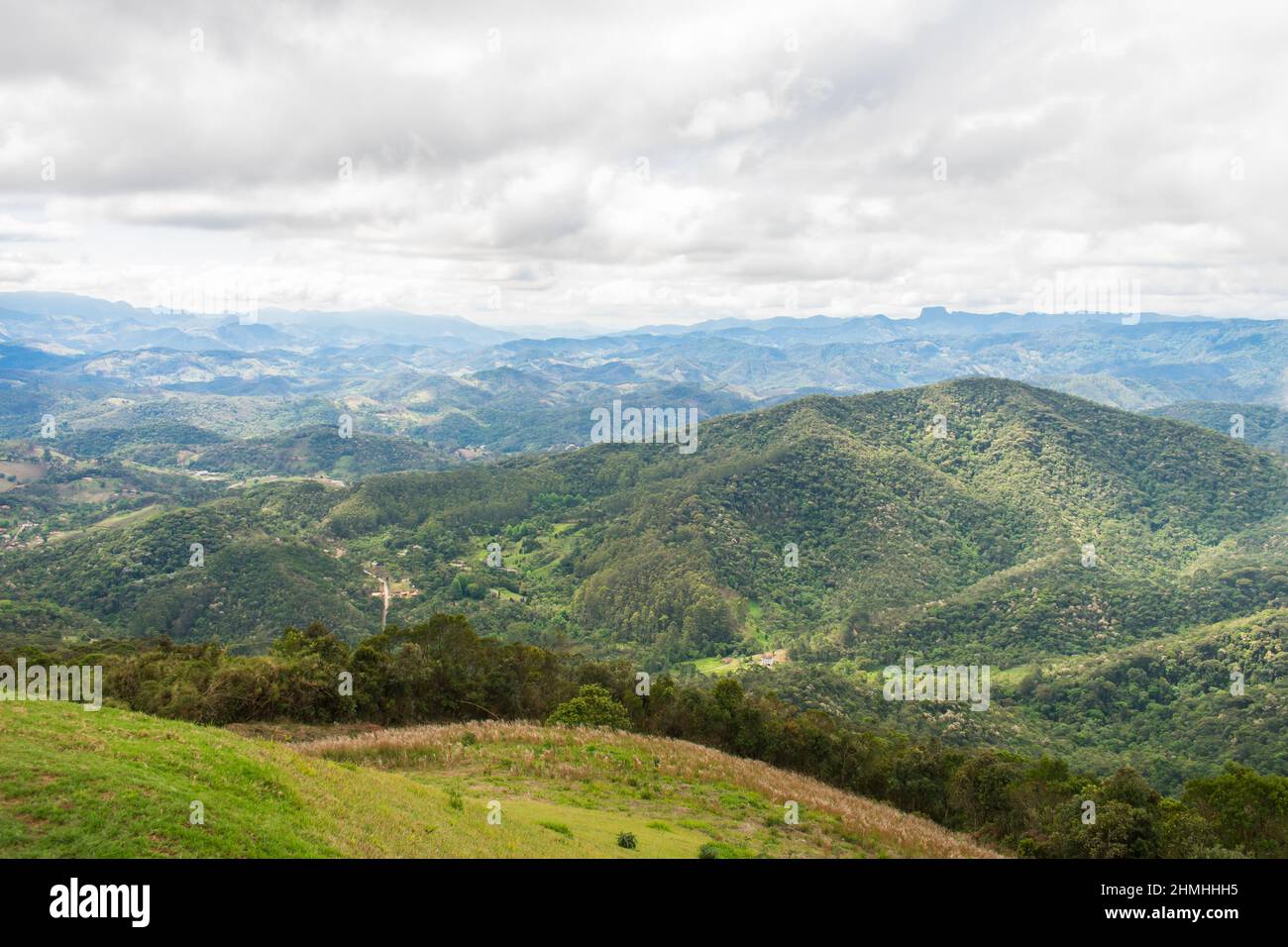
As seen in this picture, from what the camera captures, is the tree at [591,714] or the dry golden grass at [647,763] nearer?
the dry golden grass at [647,763]

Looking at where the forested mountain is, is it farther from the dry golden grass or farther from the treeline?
the dry golden grass

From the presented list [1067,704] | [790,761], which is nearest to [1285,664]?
[1067,704]

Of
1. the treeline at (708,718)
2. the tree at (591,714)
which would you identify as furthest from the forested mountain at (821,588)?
the tree at (591,714)

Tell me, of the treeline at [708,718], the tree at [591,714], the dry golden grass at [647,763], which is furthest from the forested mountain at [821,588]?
the dry golden grass at [647,763]

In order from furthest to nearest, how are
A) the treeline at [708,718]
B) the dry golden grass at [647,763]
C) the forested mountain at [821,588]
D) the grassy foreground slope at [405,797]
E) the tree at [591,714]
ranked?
the forested mountain at [821,588] < the tree at [591,714] < the treeline at [708,718] < the dry golden grass at [647,763] < the grassy foreground slope at [405,797]

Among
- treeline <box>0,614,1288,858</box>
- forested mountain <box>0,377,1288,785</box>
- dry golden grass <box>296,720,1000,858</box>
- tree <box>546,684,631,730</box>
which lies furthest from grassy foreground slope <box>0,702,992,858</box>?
forested mountain <box>0,377,1288,785</box>

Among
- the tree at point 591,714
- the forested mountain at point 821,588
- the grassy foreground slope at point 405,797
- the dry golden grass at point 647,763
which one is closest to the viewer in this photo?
the grassy foreground slope at point 405,797

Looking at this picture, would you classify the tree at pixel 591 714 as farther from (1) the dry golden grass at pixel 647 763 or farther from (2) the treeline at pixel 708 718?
(1) the dry golden grass at pixel 647 763
